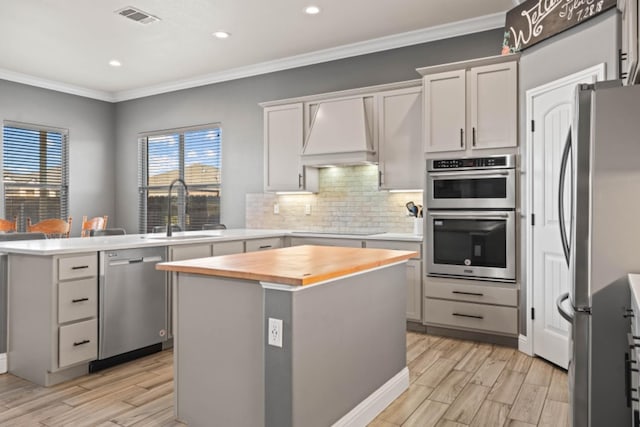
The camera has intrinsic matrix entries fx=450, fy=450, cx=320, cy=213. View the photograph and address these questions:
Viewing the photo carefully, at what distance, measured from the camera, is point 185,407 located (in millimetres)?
2264

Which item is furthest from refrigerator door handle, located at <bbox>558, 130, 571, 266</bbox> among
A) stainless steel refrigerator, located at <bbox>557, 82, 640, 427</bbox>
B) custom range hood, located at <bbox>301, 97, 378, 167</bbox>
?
custom range hood, located at <bbox>301, 97, 378, 167</bbox>

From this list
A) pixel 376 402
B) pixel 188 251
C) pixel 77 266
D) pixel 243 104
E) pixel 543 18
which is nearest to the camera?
pixel 376 402

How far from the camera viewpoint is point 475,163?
12.7ft

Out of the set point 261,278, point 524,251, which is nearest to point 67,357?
point 261,278

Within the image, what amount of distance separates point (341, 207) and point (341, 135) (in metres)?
0.90

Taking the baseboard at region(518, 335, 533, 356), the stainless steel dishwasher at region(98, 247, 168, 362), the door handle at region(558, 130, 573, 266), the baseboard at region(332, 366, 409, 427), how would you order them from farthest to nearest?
the baseboard at region(518, 335, 533, 356) < the stainless steel dishwasher at region(98, 247, 168, 362) < the baseboard at region(332, 366, 409, 427) < the door handle at region(558, 130, 573, 266)

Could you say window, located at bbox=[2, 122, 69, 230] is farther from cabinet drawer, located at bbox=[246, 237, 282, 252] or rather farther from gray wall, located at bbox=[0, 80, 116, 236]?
cabinet drawer, located at bbox=[246, 237, 282, 252]

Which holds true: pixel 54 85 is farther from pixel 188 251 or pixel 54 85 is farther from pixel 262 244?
pixel 188 251

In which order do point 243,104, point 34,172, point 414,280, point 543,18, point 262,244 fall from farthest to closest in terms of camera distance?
1. point 34,172
2. point 243,104
3. point 262,244
4. point 414,280
5. point 543,18

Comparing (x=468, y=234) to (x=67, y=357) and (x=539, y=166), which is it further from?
(x=67, y=357)

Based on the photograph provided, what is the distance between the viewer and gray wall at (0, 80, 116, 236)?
6.07 meters

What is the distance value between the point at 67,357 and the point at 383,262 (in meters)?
Result: 2.15

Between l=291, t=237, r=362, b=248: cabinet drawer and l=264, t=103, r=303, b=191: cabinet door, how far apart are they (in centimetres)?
62

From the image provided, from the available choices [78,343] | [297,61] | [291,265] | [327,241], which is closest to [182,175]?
[297,61]
